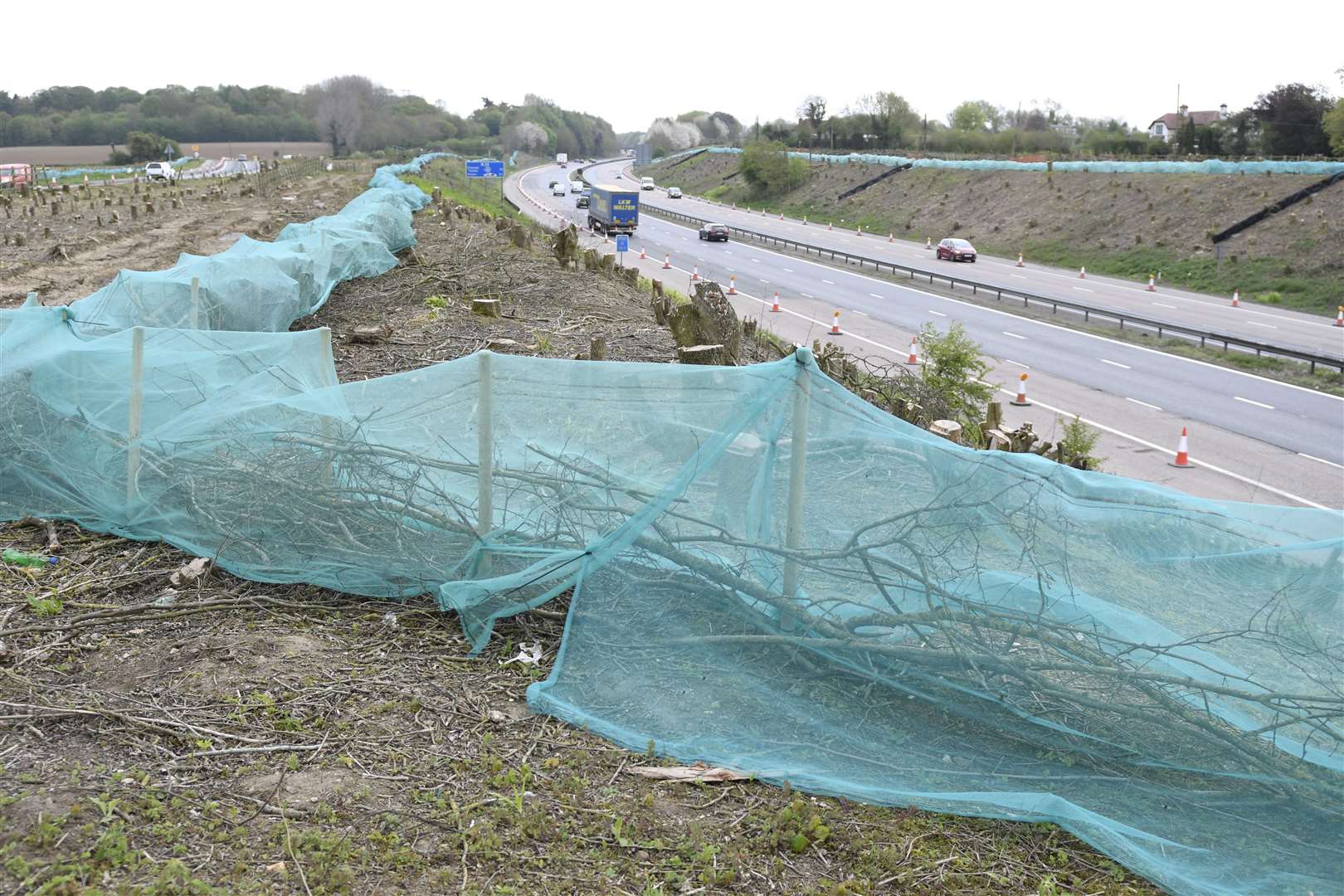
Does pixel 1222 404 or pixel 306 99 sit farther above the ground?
pixel 306 99

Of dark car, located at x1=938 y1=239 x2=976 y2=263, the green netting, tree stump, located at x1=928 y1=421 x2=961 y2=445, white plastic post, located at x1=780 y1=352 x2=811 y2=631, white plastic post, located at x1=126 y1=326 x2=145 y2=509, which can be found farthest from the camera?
dark car, located at x1=938 y1=239 x2=976 y2=263

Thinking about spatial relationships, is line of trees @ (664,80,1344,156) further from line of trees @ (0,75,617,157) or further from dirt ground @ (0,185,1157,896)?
dirt ground @ (0,185,1157,896)

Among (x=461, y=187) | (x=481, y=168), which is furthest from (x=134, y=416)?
(x=461, y=187)

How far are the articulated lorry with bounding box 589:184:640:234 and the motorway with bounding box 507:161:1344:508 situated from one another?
11197 millimetres

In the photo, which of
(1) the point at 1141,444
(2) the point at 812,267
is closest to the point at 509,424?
(1) the point at 1141,444

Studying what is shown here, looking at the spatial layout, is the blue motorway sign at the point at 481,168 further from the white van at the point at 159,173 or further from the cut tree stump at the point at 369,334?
the cut tree stump at the point at 369,334

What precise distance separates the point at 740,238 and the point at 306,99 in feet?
435

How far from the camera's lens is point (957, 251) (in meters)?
47.8

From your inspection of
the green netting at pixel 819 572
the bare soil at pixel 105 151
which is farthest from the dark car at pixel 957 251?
the bare soil at pixel 105 151

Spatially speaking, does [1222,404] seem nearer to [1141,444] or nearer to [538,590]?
[1141,444]

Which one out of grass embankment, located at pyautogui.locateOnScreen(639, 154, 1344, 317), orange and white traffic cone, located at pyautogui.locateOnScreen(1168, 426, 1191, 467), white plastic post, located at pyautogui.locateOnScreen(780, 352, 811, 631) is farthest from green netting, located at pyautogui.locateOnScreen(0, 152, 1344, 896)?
grass embankment, located at pyautogui.locateOnScreen(639, 154, 1344, 317)

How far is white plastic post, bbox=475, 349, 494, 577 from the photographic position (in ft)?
19.5

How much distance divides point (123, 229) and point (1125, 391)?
93.8ft

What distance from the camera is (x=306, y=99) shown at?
167125 millimetres
